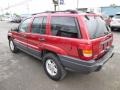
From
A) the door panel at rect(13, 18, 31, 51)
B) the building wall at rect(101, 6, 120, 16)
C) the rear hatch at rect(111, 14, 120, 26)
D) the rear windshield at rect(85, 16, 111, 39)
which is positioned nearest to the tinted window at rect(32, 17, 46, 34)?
the door panel at rect(13, 18, 31, 51)

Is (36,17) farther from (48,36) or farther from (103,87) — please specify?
(103,87)

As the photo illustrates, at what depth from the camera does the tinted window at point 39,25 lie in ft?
14.8

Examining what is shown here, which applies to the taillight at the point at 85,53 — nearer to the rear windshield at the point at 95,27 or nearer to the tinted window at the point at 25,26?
the rear windshield at the point at 95,27

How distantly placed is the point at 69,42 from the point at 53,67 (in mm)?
1052

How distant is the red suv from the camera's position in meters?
3.45

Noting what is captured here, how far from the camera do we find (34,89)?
150 inches

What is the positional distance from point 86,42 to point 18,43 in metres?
3.51

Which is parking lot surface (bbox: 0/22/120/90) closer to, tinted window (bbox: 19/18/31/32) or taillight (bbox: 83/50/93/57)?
taillight (bbox: 83/50/93/57)

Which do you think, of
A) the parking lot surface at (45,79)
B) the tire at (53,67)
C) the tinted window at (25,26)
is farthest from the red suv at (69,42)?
the tinted window at (25,26)

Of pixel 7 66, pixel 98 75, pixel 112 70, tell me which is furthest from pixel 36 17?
pixel 112 70

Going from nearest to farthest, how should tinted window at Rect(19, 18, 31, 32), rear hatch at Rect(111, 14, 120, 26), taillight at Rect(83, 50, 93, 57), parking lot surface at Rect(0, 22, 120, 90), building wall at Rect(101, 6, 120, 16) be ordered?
taillight at Rect(83, 50, 93, 57) < parking lot surface at Rect(0, 22, 120, 90) < tinted window at Rect(19, 18, 31, 32) < rear hatch at Rect(111, 14, 120, 26) < building wall at Rect(101, 6, 120, 16)

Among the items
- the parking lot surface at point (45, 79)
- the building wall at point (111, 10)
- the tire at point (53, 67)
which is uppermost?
the building wall at point (111, 10)

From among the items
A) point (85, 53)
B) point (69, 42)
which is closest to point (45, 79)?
point (69, 42)

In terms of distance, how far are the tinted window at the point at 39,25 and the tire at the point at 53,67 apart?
30.4 inches
